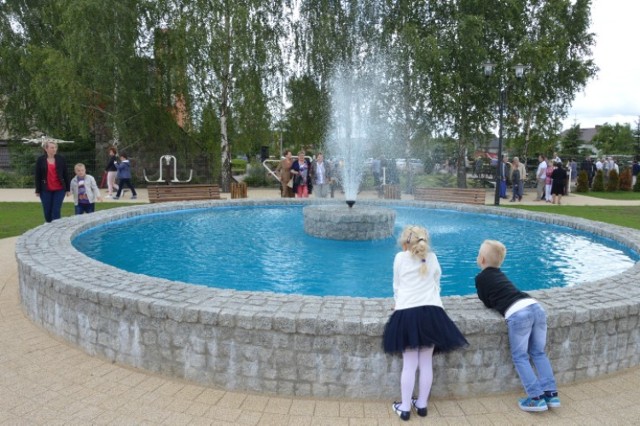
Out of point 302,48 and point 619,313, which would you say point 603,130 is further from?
point 619,313

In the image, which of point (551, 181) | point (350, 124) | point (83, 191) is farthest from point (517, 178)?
point (83, 191)

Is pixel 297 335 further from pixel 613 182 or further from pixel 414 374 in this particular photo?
pixel 613 182

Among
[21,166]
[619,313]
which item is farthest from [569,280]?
[21,166]

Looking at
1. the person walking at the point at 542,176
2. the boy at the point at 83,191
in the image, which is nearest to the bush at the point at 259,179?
the person walking at the point at 542,176

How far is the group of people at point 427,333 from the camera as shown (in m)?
3.86

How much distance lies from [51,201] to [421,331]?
868 cm

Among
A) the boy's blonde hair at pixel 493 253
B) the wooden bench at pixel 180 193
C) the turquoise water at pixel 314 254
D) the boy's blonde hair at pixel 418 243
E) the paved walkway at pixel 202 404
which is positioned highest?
the boy's blonde hair at pixel 418 243

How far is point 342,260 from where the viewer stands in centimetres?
823

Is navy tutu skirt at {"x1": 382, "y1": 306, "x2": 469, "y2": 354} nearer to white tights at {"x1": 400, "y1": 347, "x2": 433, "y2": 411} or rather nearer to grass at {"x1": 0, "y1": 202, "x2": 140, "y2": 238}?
white tights at {"x1": 400, "y1": 347, "x2": 433, "y2": 411}

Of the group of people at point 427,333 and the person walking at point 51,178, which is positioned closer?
the group of people at point 427,333

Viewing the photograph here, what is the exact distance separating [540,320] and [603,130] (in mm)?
80422

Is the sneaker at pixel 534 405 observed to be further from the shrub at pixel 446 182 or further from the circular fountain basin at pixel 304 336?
the shrub at pixel 446 182

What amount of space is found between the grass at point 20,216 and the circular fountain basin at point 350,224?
23.9 feet

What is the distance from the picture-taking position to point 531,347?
409 centimetres
